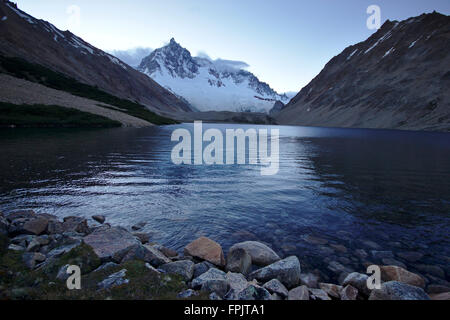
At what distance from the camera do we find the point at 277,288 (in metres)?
5.62

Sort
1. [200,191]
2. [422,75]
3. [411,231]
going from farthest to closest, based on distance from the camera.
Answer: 1. [422,75]
2. [200,191]
3. [411,231]

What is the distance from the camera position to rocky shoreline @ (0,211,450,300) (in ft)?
16.6

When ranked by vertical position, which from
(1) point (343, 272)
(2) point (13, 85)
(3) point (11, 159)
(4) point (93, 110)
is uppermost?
(2) point (13, 85)

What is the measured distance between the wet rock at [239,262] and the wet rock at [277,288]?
1154mm

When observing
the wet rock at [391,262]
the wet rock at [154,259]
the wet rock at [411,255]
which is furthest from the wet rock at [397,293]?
the wet rock at [154,259]

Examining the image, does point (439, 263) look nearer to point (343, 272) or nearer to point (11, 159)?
point (343, 272)

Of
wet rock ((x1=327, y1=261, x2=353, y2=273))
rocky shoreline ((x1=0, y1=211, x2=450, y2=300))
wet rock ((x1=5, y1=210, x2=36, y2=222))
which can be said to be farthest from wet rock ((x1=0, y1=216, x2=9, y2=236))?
wet rock ((x1=327, y1=261, x2=353, y2=273))

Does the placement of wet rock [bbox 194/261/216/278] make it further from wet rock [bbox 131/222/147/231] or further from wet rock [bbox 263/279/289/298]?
wet rock [bbox 131/222/147/231]

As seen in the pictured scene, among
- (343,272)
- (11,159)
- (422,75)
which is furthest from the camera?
(422,75)

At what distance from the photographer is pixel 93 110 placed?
77.0 meters

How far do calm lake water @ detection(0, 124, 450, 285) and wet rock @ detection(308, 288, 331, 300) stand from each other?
1.26 m
